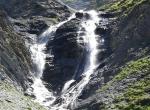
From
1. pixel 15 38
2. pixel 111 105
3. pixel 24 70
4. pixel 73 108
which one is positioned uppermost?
pixel 15 38

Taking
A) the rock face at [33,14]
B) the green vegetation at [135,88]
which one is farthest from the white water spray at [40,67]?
the green vegetation at [135,88]

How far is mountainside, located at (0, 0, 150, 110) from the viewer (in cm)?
4303

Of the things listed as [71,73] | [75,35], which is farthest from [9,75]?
[75,35]

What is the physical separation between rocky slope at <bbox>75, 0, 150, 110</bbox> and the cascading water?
251 cm

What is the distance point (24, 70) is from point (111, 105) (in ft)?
76.9

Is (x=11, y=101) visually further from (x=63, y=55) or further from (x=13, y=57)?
(x=63, y=55)

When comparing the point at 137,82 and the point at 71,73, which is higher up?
the point at 71,73

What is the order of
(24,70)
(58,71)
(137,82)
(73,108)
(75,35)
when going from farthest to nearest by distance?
1. (75,35)
2. (58,71)
3. (24,70)
4. (73,108)
5. (137,82)

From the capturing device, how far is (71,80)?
2448 inches

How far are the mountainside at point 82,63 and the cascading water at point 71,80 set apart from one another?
150 mm

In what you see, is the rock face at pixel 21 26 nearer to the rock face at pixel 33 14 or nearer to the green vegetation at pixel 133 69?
the rock face at pixel 33 14

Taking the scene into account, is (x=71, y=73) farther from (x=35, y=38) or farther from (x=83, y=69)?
(x=35, y=38)

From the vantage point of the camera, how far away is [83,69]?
64438 mm

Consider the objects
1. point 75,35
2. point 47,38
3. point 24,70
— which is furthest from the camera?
point 47,38
